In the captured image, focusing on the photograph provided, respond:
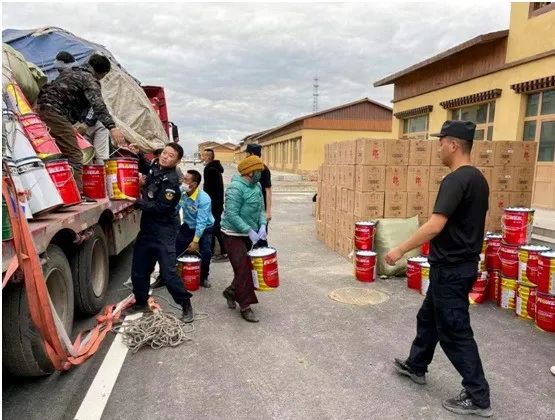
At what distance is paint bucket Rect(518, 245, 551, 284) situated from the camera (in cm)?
468

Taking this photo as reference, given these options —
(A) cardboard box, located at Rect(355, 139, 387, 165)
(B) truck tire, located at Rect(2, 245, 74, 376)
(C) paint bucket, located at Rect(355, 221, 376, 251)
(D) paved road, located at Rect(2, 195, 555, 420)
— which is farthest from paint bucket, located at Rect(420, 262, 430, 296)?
(B) truck tire, located at Rect(2, 245, 74, 376)

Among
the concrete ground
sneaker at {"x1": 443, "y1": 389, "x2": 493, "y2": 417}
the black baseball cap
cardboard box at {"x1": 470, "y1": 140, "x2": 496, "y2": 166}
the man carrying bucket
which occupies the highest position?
the man carrying bucket

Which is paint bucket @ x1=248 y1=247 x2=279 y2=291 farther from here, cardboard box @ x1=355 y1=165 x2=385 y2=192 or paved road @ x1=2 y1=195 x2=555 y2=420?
cardboard box @ x1=355 y1=165 x2=385 y2=192

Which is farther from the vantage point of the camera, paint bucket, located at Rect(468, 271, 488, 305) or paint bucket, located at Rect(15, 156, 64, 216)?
paint bucket, located at Rect(468, 271, 488, 305)

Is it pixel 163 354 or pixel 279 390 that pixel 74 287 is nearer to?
pixel 163 354

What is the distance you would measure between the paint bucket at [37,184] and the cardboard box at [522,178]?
290 inches

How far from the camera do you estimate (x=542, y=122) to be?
10.8 m

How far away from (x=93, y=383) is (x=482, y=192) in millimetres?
3260

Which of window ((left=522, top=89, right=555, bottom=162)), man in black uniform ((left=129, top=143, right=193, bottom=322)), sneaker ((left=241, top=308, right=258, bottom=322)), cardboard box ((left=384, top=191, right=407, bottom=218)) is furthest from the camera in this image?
window ((left=522, top=89, right=555, bottom=162))

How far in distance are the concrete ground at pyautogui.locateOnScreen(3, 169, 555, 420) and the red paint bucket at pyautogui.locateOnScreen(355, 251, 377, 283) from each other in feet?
2.98

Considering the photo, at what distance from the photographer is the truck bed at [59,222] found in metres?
2.82

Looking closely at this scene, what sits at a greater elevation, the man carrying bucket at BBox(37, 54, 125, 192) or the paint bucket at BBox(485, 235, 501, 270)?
the man carrying bucket at BBox(37, 54, 125, 192)

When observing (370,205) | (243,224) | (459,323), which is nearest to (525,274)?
(459,323)

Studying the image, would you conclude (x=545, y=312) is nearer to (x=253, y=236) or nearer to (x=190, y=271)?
(x=253, y=236)
